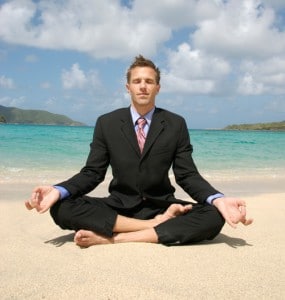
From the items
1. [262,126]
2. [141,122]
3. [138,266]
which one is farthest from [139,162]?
[262,126]

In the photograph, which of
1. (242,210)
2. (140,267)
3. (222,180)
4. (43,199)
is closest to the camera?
(140,267)

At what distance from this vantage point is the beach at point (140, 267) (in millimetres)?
2498

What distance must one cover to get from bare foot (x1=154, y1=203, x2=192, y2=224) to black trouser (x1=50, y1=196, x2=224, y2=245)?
0.05 metres

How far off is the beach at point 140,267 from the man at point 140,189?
0.17 m

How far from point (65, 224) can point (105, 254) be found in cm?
59

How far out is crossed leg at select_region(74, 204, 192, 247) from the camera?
351cm

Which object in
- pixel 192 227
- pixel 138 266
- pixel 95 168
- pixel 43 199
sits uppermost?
pixel 95 168

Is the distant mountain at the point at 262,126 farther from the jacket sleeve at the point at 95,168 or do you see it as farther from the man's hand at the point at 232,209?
the man's hand at the point at 232,209

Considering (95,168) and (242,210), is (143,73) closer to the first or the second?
(95,168)

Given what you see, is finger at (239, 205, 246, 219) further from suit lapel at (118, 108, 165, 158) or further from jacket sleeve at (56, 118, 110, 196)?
jacket sleeve at (56, 118, 110, 196)

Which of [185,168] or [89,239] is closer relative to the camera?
[89,239]

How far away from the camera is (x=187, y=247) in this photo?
11.7 ft

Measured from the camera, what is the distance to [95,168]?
393 centimetres

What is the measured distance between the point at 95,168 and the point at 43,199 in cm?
62
